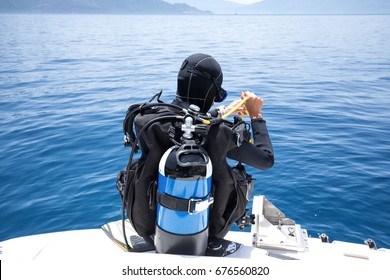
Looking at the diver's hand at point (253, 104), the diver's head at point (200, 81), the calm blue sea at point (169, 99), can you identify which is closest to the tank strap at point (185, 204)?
the diver's head at point (200, 81)

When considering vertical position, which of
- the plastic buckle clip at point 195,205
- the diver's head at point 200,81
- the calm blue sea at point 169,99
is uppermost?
the diver's head at point 200,81

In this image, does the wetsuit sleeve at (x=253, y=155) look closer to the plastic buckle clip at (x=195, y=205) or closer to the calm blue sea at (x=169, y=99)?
the plastic buckle clip at (x=195, y=205)

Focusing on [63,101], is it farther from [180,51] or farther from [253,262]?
[180,51]

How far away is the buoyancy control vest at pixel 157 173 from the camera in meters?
2.30

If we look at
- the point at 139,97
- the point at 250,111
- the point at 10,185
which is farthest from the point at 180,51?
the point at 250,111

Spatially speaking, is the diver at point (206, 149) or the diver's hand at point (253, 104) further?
the diver's hand at point (253, 104)

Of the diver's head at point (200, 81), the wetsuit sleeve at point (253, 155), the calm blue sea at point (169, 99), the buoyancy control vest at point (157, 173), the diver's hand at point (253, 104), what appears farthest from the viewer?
the calm blue sea at point (169, 99)

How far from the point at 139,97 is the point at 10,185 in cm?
664

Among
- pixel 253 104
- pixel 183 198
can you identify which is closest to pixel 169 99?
pixel 253 104

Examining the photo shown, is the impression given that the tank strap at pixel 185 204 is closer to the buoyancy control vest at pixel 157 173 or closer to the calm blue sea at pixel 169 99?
the buoyancy control vest at pixel 157 173

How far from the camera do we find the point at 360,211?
211 inches

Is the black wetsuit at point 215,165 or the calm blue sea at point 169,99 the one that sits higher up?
the black wetsuit at point 215,165

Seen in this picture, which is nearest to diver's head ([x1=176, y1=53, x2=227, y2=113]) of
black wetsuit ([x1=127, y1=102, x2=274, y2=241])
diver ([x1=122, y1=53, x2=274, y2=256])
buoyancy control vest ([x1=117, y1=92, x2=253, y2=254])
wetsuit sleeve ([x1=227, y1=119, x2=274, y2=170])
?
diver ([x1=122, y1=53, x2=274, y2=256])

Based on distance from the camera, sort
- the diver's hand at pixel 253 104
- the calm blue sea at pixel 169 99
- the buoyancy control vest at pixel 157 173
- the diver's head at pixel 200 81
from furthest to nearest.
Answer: the calm blue sea at pixel 169 99 → the diver's hand at pixel 253 104 → the diver's head at pixel 200 81 → the buoyancy control vest at pixel 157 173
